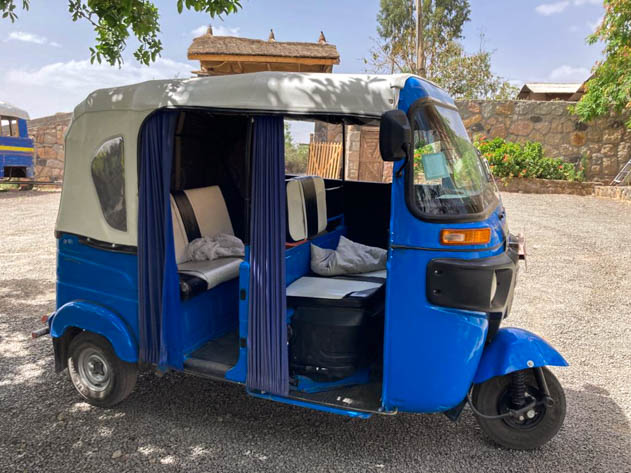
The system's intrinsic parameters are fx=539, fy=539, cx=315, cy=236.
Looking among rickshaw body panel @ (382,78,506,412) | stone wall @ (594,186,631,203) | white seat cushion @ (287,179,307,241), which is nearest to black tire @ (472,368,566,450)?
rickshaw body panel @ (382,78,506,412)

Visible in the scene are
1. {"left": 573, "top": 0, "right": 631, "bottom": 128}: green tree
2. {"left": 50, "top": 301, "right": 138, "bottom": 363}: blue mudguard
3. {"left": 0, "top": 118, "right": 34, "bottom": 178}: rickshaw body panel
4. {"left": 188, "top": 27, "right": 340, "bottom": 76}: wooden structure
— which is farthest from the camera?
{"left": 0, "top": 118, "right": 34, "bottom": 178}: rickshaw body panel

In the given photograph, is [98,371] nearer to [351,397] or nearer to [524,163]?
[351,397]

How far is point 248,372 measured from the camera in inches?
128

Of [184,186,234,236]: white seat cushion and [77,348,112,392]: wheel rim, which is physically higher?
[184,186,234,236]: white seat cushion

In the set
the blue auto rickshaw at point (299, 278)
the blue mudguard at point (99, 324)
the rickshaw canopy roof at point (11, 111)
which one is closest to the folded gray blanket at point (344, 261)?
the blue auto rickshaw at point (299, 278)

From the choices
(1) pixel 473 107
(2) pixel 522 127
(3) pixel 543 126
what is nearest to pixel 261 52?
(1) pixel 473 107

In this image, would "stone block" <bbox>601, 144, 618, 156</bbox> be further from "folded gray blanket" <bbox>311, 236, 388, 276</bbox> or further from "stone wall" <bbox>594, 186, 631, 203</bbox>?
"folded gray blanket" <bbox>311, 236, 388, 276</bbox>

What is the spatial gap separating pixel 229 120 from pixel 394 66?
23943mm

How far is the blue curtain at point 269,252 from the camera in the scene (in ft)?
10.1

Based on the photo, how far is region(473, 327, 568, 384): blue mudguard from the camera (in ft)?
9.99

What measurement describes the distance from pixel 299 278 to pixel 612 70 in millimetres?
15321

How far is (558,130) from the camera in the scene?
1625cm

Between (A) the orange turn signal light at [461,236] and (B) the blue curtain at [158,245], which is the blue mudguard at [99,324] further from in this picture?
(A) the orange turn signal light at [461,236]

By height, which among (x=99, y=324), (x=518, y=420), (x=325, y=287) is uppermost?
(x=325, y=287)
